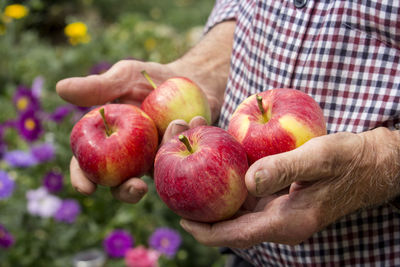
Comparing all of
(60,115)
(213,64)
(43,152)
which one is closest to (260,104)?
(213,64)

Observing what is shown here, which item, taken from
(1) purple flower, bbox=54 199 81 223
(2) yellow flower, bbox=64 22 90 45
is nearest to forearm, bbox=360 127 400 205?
(1) purple flower, bbox=54 199 81 223

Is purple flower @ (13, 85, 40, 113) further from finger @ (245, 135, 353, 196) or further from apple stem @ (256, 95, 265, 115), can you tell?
finger @ (245, 135, 353, 196)

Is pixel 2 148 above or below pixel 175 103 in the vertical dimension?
below

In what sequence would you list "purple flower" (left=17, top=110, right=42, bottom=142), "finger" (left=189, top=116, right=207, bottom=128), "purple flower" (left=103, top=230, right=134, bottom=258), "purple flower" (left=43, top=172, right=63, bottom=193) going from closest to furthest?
1. "finger" (left=189, top=116, right=207, bottom=128)
2. "purple flower" (left=103, top=230, right=134, bottom=258)
3. "purple flower" (left=43, top=172, right=63, bottom=193)
4. "purple flower" (left=17, top=110, right=42, bottom=142)

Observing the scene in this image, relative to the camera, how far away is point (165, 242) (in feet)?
7.72

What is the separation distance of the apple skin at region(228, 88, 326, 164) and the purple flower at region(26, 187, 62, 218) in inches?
53.1

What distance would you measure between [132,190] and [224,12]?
772mm

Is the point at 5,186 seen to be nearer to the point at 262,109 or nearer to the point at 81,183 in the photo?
the point at 81,183

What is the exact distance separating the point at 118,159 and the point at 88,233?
1.20m

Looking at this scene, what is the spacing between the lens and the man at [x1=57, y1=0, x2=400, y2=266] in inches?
43.0

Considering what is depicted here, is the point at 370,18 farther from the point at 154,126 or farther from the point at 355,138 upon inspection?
the point at 154,126

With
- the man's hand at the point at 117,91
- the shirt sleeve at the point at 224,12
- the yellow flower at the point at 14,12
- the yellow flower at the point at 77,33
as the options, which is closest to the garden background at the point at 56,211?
the yellow flower at the point at 77,33

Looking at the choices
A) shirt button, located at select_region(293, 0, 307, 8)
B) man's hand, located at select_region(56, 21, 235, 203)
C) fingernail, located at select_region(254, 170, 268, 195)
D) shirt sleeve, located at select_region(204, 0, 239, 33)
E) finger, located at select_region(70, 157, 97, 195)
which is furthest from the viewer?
shirt sleeve, located at select_region(204, 0, 239, 33)

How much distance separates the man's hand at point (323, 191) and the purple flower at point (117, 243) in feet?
3.67
